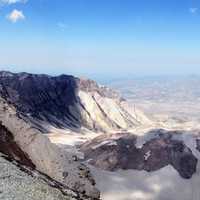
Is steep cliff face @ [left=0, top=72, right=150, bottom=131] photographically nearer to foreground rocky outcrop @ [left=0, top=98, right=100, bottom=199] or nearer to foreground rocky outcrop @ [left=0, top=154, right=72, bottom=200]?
foreground rocky outcrop @ [left=0, top=98, right=100, bottom=199]

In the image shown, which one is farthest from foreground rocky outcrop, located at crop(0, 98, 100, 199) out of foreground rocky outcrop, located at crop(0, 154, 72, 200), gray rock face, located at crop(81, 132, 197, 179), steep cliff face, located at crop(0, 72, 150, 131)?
steep cliff face, located at crop(0, 72, 150, 131)

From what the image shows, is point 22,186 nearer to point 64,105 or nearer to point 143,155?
point 143,155

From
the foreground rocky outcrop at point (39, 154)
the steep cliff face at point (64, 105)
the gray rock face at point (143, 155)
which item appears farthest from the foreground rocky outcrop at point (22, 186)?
the steep cliff face at point (64, 105)

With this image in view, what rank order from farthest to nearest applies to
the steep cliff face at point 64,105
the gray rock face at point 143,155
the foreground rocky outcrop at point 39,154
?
the steep cliff face at point 64,105 → the gray rock face at point 143,155 → the foreground rocky outcrop at point 39,154

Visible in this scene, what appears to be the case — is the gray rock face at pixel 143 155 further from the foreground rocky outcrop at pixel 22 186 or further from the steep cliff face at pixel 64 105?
the steep cliff face at pixel 64 105

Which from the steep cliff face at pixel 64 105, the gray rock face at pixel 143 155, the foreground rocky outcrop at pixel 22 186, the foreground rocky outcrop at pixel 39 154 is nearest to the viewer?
the foreground rocky outcrop at pixel 22 186

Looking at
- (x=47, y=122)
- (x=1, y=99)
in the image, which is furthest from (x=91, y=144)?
(x=47, y=122)
